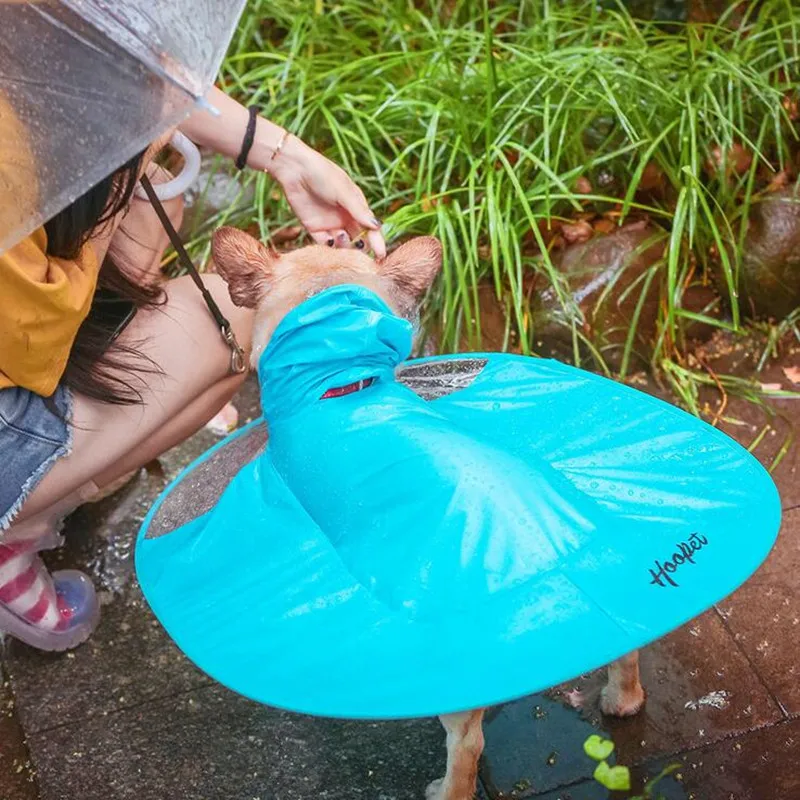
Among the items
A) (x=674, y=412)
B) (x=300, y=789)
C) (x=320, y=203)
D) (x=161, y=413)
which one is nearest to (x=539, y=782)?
(x=300, y=789)

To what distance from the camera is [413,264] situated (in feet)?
8.04

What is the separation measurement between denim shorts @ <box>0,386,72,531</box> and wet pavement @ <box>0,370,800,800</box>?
603 millimetres

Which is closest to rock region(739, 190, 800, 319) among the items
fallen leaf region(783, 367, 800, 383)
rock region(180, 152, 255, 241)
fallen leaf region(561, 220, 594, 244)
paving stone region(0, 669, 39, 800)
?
fallen leaf region(783, 367, 800, 383)

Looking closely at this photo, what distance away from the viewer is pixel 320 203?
2959mm

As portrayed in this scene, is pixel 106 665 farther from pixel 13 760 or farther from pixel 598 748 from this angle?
pixel 598 748

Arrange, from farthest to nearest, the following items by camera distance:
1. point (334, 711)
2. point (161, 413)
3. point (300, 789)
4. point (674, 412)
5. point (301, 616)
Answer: point (161, 413) < point (300, 789) < point (674, 412) < point (301, 616) < point (334, 711)

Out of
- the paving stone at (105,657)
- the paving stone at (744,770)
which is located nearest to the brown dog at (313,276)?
the paving stone at (744,770)

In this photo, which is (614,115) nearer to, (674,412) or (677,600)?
(674,412)

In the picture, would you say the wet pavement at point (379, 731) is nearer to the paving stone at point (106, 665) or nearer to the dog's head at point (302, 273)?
the paving stone at point (106, 665)

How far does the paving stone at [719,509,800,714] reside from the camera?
8.66 ft

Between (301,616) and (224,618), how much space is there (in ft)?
0.59

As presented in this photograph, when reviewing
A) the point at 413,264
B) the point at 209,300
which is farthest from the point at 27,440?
the point at 413,264

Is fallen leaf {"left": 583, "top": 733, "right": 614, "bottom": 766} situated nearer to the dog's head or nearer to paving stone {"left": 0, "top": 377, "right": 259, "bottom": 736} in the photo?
the dog's head

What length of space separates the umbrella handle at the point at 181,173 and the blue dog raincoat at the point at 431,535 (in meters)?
0.77
